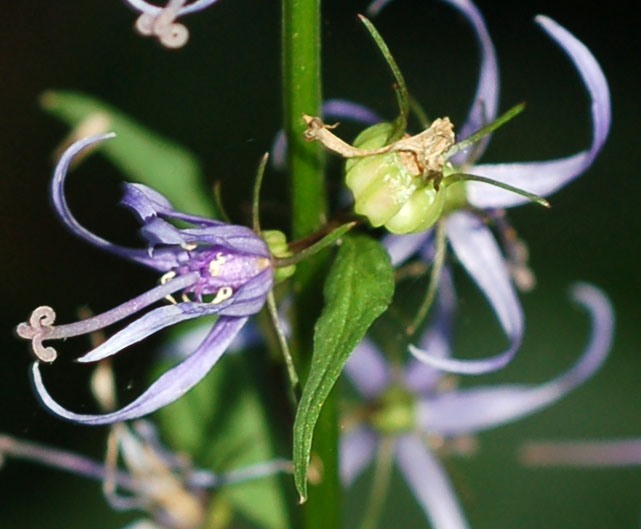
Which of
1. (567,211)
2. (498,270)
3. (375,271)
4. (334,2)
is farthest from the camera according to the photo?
(567,211)

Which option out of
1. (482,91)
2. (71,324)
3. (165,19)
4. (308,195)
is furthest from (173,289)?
(482,91)

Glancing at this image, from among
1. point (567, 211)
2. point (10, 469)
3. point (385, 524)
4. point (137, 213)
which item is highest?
point (567, 211)

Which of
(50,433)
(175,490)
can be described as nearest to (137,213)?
(175,490)

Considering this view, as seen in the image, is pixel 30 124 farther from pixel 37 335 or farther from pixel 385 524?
pixel 37 335

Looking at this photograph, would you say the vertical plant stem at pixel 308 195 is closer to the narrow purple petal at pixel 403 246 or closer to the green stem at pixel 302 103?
the green stem at pixel 302 103

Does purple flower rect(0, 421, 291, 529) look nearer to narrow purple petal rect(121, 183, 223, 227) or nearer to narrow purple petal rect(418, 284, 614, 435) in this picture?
narrow purple petal rect(418, 284, 614, 435)

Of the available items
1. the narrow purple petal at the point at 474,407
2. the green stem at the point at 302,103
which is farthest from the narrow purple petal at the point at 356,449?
the green stem at the point at 302,103

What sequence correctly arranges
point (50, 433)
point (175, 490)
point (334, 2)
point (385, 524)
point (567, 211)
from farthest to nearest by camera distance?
1. point (567, 211)
2. point (334, 2)
3. point (385, 524)
4. point (50, 433)
5. point (175, 490)
